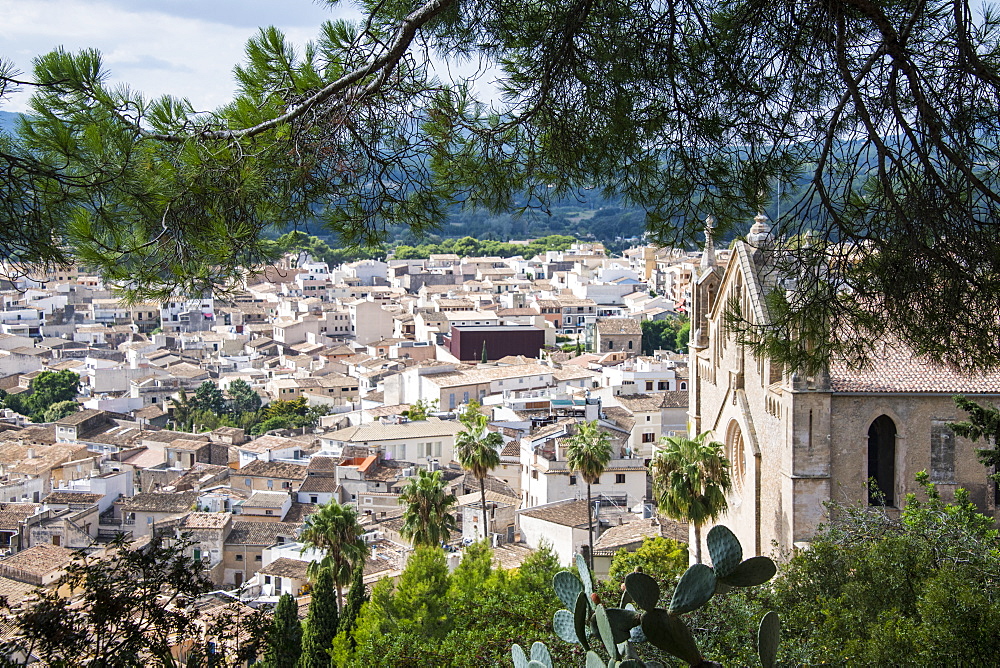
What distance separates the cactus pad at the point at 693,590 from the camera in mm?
3609

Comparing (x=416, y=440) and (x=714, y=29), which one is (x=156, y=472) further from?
(x=714, y=29)

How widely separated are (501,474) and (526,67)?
26.7 meters

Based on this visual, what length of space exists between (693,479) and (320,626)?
21.2ft

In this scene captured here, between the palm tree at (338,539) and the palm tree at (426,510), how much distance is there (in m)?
1.64

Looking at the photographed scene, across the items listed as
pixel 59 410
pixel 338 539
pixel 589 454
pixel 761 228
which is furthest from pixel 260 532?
pixel 59 410

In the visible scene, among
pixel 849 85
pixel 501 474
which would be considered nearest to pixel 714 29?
pixel 849 85

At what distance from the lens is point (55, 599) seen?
4766mm

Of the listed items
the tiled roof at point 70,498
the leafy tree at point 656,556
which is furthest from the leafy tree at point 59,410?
the leafy tree at point 656,556

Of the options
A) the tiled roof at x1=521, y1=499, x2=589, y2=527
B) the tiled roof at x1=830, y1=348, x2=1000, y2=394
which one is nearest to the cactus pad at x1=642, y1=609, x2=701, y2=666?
the tiled roof at x1=830, y1=348, x2=1000, y2=394

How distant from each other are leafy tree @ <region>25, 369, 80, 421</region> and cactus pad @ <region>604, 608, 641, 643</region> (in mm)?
48678

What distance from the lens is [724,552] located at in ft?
12.5

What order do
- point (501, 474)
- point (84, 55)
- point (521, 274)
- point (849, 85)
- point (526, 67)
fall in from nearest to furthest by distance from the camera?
point (84, 55) < point (849, 85) < point (526, 67) < point (501, 474) < point (521, 274)

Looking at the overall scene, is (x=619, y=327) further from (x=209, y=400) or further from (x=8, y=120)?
(x=8, y=120)

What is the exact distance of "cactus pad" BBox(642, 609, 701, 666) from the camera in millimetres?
3535
